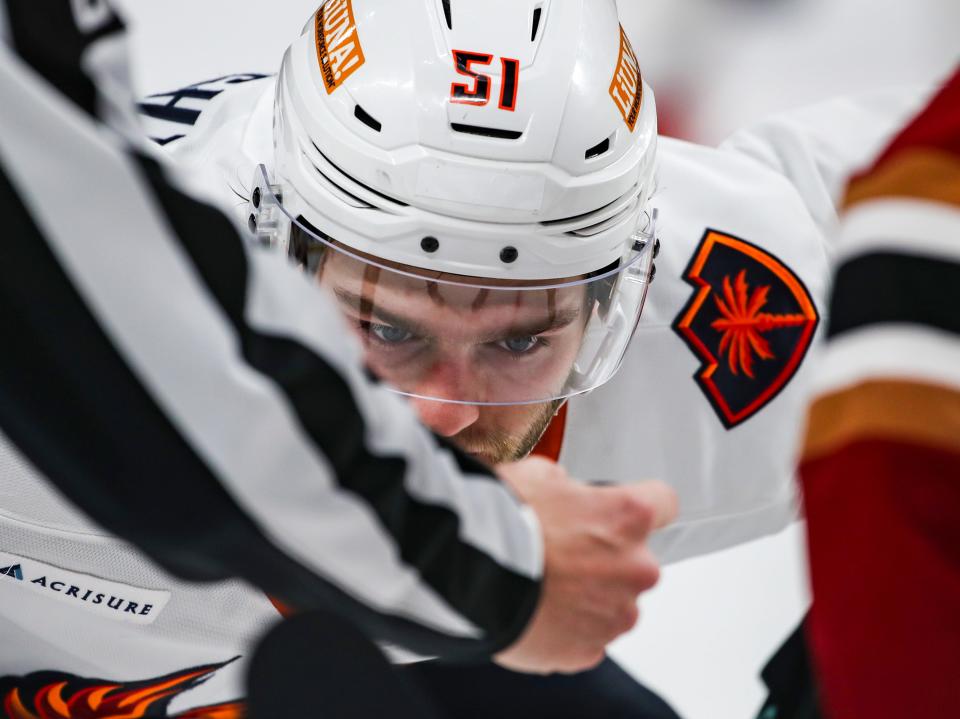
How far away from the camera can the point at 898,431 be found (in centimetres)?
47

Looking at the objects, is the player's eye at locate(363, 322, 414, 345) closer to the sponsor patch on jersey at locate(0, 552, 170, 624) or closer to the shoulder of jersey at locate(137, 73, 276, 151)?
the sponsor patch on jersey at locate(0, 552, 170, 624)

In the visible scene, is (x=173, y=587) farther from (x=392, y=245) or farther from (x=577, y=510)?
(x=577, y=510)

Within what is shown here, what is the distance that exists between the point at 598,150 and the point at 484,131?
13cm

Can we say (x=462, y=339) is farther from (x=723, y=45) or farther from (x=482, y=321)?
(x=723, y=45)

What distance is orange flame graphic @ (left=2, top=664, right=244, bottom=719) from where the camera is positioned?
140 cm

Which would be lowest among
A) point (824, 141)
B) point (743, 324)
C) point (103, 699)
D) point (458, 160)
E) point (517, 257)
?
point (103, 699)

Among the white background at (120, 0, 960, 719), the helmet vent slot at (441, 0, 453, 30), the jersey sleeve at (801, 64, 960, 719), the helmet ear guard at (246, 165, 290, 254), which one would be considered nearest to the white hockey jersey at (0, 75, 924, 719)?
the helmet ear guard at (246, 165, 290, 254)

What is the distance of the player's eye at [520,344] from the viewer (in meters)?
1.29

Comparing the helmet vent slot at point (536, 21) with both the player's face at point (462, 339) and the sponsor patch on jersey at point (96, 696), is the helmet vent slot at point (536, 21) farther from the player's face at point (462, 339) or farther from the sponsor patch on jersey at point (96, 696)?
the sponsor patch on jersey at point (96, 696)

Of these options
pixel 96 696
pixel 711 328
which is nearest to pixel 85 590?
pixel 96 696

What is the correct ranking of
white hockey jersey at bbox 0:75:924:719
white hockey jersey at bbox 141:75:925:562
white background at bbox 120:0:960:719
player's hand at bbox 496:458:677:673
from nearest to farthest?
player's hand at bbox 496:458:677:673
white hockey jersey at bbox 0:75:924:719
white hockey jersey at bbox 141:75:925:562
white background at bbox 120:0:960:719

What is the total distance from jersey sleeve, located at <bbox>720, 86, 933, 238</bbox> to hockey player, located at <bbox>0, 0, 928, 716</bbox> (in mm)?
18

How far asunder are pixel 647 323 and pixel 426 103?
1.95ft

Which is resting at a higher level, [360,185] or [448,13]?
[448,13]
